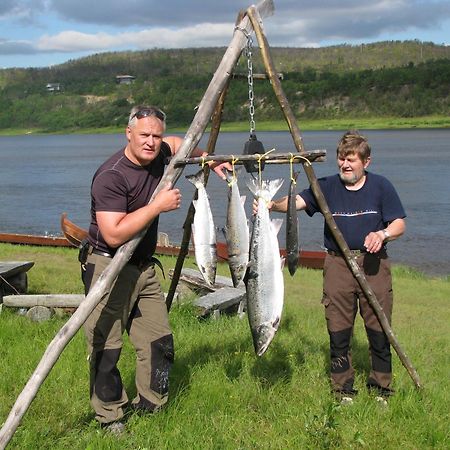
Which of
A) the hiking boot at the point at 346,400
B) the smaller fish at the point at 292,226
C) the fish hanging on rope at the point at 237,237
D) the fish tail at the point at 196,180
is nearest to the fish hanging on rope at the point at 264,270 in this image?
the fish hanging on rope at the point at 237,237

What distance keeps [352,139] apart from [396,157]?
5112cm

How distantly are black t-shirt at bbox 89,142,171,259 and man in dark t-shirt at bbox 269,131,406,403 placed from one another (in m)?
0.98

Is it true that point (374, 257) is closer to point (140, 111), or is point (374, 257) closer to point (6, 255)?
point (140, 111)

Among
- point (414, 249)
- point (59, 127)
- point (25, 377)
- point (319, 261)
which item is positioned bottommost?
point (59, 127)

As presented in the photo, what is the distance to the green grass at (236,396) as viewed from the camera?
4.62 metres

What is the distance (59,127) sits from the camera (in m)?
157

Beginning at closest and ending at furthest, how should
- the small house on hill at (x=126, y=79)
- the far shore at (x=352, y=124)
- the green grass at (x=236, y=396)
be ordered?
the green grass at (x=236, y=396) → the far shore at (x=352, y=124) → the small house on hill at (x=126, y=79)

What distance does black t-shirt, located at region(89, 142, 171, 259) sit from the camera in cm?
443

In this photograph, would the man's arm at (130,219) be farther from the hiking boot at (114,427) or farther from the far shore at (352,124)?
the far shore at (352,124)

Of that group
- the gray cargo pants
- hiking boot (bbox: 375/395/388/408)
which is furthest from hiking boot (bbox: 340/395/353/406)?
the gray cargo pants

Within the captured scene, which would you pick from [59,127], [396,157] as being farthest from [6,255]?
[59,127]

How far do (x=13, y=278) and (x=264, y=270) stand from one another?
18.8 ft

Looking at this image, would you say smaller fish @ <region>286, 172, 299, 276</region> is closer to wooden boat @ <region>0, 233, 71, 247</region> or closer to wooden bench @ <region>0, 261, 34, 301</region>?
wooden bench @ <region>0, 261, 34, 301</region>

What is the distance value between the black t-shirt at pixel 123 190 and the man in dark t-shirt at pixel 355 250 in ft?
3.20
